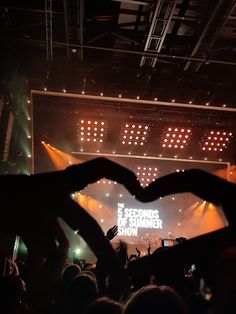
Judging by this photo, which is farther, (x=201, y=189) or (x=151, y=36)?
(x=151, y=36)

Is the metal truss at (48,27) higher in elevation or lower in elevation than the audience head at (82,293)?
higher

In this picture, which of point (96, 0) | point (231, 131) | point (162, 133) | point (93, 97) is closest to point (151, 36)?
point (96, 0)

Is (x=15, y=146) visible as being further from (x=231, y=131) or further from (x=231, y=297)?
(x=231, y=297)

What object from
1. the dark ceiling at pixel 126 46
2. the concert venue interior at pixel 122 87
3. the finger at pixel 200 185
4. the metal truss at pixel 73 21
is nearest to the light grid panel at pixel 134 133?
the concert venue interior at pixel 122 87

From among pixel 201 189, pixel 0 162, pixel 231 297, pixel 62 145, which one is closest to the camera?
pixel 231 297

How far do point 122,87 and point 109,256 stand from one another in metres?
8.47

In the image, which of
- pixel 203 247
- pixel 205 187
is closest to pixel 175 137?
pixel 205 187

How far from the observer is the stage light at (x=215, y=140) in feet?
36.6

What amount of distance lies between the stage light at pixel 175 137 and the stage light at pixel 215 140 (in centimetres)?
60

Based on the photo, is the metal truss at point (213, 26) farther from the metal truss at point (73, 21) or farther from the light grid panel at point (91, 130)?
the light grid panel at point (91, 130)

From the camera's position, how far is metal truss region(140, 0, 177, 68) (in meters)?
6.45

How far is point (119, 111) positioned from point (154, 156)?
2.87 meters

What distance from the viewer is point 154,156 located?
12.5 meters

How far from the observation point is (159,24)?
720cm
